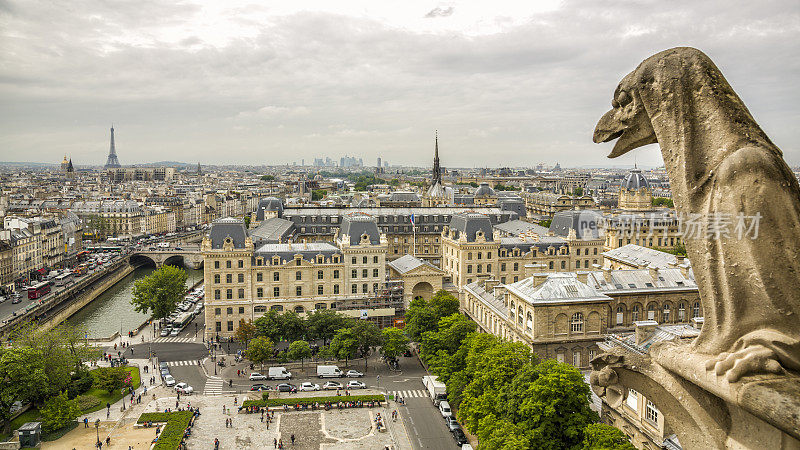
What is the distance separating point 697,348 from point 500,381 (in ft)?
100

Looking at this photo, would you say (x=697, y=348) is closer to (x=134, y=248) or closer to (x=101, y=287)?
(x=101, y=287)

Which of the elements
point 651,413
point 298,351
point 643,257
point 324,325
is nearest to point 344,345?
point 298,351

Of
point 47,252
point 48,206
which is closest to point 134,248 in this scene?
point 47,252

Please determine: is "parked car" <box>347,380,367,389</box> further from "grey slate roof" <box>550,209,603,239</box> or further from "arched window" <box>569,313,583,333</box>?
"grey slate roof" <box>550,209,603,239</box>

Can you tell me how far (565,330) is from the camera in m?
45.7

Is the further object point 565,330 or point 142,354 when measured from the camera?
point 142,354

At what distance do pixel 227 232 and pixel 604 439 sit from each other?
48432 millimetres

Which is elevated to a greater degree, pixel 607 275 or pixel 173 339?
pixel 607 275

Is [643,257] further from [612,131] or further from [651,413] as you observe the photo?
[612,131]

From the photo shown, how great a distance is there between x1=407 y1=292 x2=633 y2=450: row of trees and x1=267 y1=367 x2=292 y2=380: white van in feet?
53.1

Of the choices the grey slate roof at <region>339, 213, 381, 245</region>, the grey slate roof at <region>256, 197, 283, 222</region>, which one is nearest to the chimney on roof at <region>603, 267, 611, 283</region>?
the grey slate roof at <region>339, 213, 381, 245</region>

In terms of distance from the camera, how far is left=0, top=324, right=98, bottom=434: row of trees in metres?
41.5

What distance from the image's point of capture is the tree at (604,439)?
27234mm

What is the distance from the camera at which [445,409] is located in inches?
1773
